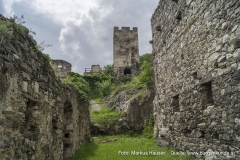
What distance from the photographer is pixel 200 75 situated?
20.7 ft

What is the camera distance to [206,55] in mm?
6004

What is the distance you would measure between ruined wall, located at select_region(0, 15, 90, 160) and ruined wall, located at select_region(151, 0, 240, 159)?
13.9 feet

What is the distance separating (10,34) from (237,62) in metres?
4.67

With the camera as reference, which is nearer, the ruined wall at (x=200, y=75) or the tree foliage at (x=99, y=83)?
the ruined wall at (x=200, y=75)

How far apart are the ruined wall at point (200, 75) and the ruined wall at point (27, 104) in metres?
4.24

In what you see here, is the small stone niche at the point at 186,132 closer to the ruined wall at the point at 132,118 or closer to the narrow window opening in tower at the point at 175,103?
the narrow window opening in tower at the point at 175,103

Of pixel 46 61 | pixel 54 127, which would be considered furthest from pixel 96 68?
pixel 46 61

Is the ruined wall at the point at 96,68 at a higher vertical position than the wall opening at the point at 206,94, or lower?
higher

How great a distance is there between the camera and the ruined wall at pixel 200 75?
4.92m

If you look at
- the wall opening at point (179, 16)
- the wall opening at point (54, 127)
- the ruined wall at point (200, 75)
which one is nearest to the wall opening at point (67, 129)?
the wall opening at point (54, 127)

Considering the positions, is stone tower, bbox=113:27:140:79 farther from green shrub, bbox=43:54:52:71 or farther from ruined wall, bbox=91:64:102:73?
green shrub, bbox=43:54:52:71

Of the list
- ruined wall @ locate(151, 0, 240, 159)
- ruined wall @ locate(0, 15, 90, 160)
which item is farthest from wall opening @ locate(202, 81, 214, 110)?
ruined wall @ locate(0, 15, 90, 160)

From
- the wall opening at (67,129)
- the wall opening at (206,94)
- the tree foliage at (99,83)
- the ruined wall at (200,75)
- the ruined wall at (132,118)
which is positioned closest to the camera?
the ruined wall at (200,75)

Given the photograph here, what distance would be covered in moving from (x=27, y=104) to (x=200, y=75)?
474 centimetres
